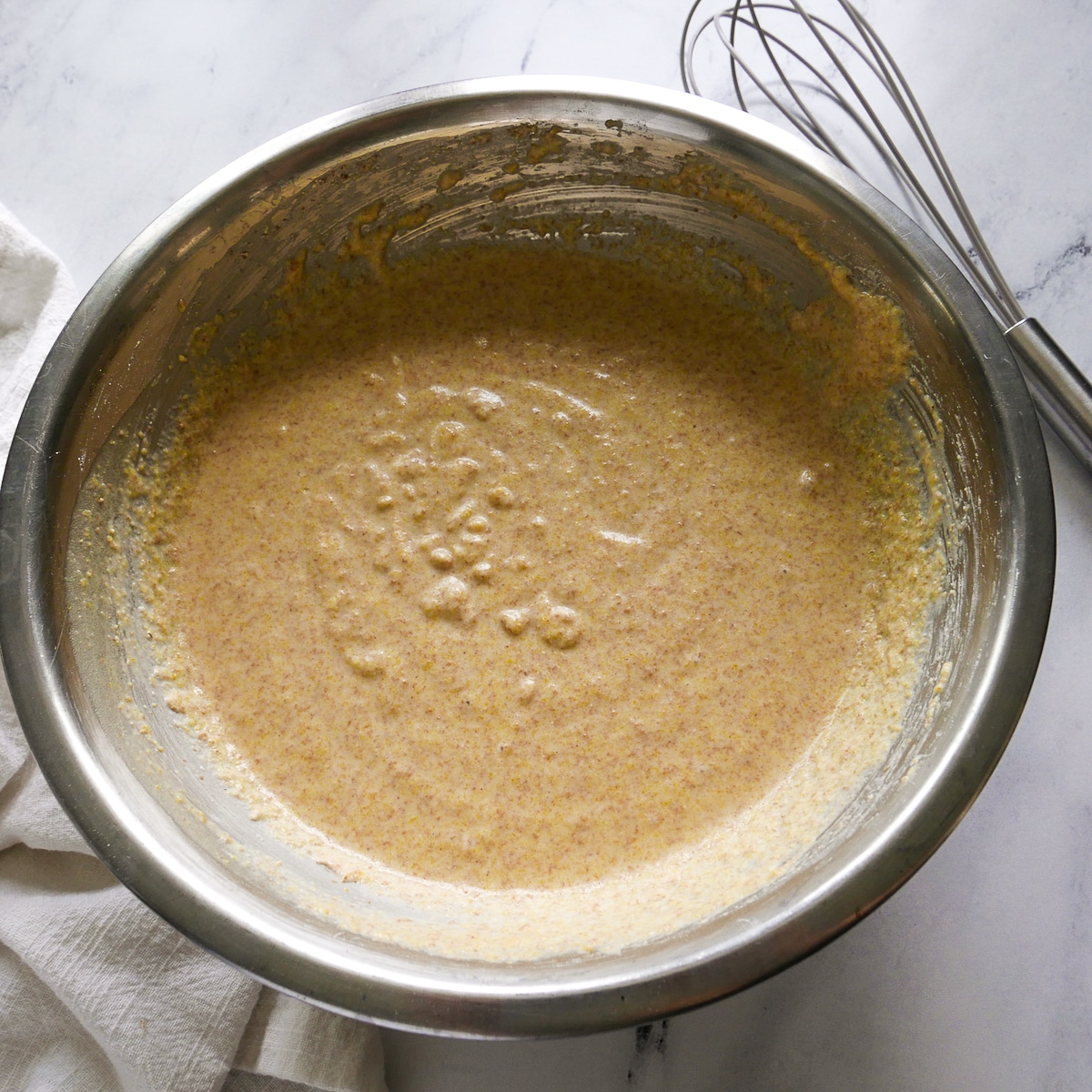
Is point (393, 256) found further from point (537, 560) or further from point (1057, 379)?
point (1057, 379)

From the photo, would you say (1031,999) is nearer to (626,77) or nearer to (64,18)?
(626,77)

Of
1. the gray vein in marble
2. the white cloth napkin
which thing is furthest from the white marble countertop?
the white cloth napkin

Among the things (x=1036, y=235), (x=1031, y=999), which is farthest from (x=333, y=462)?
(x=1031, y=999)

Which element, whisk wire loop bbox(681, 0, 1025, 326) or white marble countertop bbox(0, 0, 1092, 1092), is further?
whisk wire loop bbox(681, 0, 1025, 326)

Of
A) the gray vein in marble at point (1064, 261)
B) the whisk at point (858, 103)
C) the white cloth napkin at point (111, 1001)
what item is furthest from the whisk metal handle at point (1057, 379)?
the white cloth napkin at point (111, 1001)

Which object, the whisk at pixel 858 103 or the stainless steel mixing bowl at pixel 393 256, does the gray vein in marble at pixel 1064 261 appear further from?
the stainless steel mixing bowl at pixel 393 256

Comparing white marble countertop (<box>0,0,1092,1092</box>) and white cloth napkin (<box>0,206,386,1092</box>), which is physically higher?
white marble countertop (<box>0,0,1092,1092</box>)

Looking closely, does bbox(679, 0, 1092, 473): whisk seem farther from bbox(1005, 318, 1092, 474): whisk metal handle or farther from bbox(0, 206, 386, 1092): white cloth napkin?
bbox(0, 206, 386, 1092): white cloth napkin
